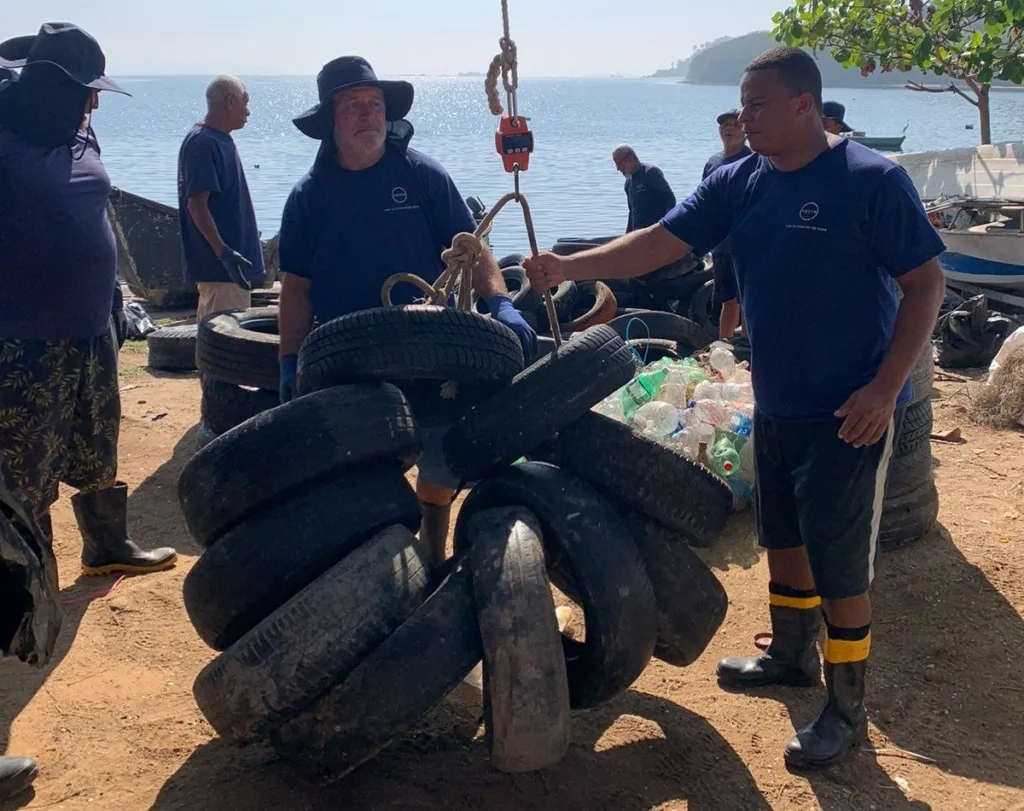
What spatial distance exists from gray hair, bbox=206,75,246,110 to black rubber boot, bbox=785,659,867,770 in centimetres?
551

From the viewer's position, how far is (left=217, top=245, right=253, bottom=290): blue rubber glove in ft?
23.8

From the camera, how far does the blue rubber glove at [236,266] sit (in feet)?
23.8

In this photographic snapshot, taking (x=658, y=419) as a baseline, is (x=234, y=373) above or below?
above

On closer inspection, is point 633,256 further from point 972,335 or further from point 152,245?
point 152,245

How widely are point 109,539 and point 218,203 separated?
285 cm

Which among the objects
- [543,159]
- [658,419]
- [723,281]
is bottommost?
[543,159]

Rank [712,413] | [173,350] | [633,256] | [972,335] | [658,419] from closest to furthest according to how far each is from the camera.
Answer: [633,256] < [712,413] < [658,419] < [972,335] < [173,350]

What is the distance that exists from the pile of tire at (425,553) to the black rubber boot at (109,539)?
6.35 feet

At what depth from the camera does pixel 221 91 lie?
286 inches

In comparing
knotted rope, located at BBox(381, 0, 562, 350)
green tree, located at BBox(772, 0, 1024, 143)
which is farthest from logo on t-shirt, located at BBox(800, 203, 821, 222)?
green tree, located at BBox(772, 0, 1024, 143)

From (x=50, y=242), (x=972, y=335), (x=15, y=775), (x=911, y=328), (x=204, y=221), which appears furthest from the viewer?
(x=972, y=335)

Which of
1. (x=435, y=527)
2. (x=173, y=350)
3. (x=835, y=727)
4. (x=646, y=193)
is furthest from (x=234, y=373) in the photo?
(x=646, y=193)

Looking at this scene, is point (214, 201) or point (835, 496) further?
point (214, 201)

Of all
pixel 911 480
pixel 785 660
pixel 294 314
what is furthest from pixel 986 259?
pixel 294 314
